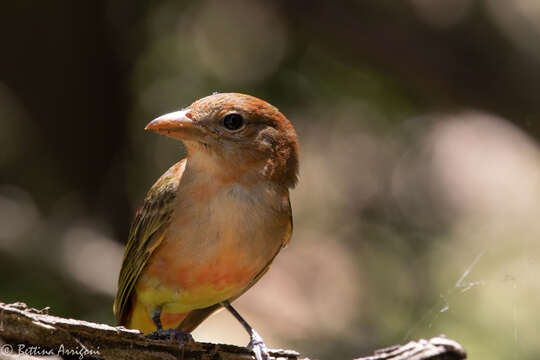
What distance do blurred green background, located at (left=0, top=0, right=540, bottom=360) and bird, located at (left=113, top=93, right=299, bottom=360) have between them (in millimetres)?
2112

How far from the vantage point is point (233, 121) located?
11.3 feet

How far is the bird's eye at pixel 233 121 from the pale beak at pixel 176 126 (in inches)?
5.6

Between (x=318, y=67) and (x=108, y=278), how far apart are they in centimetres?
264

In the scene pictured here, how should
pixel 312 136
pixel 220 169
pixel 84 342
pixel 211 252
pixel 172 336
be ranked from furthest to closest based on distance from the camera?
pixel 312 136
pixel 220 169
pixel 211 252
pixel 172 336
pixel 84 342

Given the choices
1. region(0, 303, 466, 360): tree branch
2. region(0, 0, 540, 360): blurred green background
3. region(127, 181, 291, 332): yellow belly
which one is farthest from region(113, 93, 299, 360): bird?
region(0, 0, 540, 360): blurred green background

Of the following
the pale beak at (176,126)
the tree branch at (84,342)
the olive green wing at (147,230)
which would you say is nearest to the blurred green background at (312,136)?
the olive green wing at (147,230)

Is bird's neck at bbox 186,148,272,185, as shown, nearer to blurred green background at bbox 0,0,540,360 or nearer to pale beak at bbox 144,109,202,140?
pale beak at bbox 144,109,202,140

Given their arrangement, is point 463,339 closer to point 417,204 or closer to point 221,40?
point 417,204

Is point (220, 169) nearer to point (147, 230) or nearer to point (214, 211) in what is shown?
point (214, 211)

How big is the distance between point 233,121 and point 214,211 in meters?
0.48

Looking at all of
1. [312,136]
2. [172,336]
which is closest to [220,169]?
[172,336]

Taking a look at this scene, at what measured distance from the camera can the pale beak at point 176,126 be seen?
325 cm

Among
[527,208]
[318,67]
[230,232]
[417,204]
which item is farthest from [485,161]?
[230,232]

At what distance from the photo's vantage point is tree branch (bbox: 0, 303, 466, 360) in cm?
253
